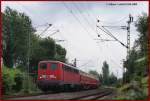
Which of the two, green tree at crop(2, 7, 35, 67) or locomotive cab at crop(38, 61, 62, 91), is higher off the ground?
green tree at crop(2, 7, 35, 67)

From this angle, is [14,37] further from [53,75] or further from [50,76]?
[53,75]

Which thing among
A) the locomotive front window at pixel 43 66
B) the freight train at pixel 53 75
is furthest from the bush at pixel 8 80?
the locomotive front window at pixel 43 66

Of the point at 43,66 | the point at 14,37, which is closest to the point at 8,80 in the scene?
the point at 43,66

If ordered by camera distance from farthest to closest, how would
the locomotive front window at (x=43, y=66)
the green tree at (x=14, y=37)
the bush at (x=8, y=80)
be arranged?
the green tree at (x=14, y=37) → the locomotive front window at (x=43, y=66) → the bush at (x=8, y=80)

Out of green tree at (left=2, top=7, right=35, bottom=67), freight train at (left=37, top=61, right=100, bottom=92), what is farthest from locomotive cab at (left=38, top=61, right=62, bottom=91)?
green tree at (left=2, top=7, right=35, bottom=67)

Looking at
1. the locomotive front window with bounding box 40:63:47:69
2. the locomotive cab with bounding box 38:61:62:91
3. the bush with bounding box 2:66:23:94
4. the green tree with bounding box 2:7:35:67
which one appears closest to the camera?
the bush with bounding box 2:66:23:94

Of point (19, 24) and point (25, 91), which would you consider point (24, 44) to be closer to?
point (19, 24)

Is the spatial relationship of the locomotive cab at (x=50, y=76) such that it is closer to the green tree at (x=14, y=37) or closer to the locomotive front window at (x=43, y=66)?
the locomotive front window at (x=43, y=66)

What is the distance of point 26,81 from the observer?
48.7 meters

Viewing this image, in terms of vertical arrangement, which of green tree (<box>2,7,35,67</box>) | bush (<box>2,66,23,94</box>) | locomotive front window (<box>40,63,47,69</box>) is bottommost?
bush (<box>2,66,23,94</box>)

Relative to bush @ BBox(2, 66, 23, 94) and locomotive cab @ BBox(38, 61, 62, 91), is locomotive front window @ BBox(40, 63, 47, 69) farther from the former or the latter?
bush @ BBox(2, 66, 23, 94)

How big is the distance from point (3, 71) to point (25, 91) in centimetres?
438

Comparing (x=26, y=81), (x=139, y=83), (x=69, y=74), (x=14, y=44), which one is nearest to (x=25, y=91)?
(x=26, y=81)

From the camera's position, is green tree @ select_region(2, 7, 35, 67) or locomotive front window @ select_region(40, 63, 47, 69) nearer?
locomotive front window @ select_region(40, 63, 47, 69)
